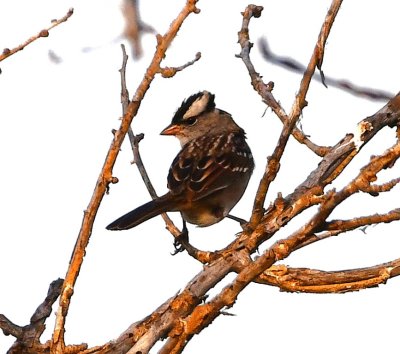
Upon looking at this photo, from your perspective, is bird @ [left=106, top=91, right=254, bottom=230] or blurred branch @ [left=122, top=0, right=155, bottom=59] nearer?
blurred branch @ [left=122, top=0, right=155, bottom=59]

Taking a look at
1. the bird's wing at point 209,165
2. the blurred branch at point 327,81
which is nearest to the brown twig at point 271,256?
the blurred branch at point 327,81

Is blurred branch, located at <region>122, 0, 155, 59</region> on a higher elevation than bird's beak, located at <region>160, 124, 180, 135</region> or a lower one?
lower

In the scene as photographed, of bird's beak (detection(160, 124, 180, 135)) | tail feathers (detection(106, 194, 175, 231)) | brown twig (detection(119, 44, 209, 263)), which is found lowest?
brown twig (detection(119, 44, 209, 263))

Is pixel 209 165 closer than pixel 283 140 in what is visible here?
No

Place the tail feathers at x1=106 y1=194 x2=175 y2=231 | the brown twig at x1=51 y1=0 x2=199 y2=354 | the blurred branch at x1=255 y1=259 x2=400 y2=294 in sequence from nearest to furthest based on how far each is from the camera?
1. the brown twig at x1=51 y1=0 x2=199 y2=354
2. the blurred branch at x1=255 y1=259 x2=400 y2=294
3. the tail feathers at x1=106 y1=194 x2=175 y2=231

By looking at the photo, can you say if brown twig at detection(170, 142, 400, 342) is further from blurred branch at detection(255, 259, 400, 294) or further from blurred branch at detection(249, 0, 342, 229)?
blurred branch at detection(255, 259, 400, 294)

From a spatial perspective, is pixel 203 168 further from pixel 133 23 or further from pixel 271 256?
pixel 271 256

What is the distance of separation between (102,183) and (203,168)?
11.4ft

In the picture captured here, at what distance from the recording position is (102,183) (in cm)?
331

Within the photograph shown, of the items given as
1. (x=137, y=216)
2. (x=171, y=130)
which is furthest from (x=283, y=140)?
(x=171, y=130)

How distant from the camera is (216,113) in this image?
809cm

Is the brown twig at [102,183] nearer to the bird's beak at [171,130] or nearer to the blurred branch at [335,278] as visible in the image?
the blurred branch at [335,278]

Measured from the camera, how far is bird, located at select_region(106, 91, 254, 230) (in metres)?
5.99

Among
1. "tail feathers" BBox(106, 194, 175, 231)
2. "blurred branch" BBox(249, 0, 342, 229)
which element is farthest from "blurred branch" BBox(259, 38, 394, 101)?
"tail feathers" BBox(106, 194, 175, 231)
